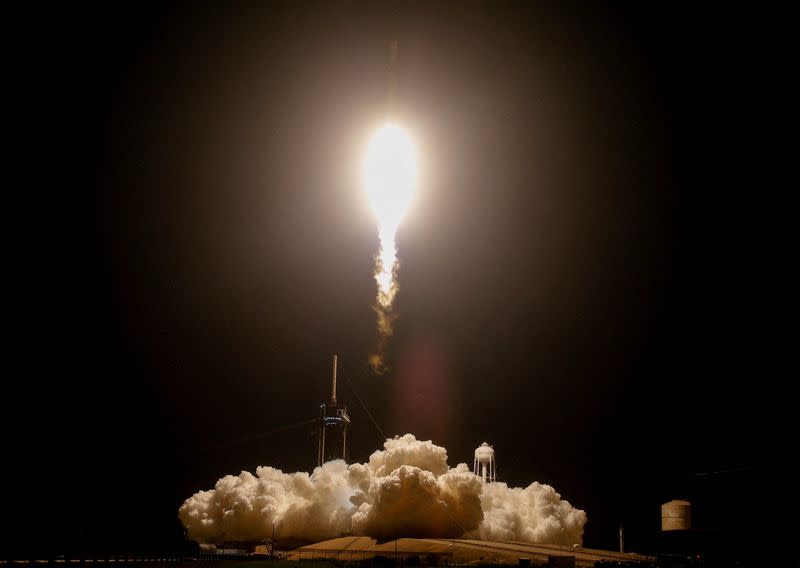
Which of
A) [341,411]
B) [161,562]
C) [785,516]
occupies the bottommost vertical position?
[161,562]

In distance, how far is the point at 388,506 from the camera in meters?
65.6

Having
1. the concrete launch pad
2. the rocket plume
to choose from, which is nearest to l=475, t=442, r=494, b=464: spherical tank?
the rocket plume

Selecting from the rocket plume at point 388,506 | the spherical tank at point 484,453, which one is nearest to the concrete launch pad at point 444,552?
the rocket plume at point 388,506

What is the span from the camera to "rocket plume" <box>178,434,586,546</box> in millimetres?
66000

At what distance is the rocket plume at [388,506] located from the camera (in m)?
66.0

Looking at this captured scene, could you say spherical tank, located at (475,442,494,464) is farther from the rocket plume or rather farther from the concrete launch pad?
the concrete launch pad

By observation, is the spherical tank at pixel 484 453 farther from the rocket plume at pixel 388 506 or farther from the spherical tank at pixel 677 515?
the spherical tank at pixel 677 515

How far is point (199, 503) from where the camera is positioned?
78688mm

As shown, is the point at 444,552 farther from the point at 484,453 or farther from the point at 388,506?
the point at 484,453

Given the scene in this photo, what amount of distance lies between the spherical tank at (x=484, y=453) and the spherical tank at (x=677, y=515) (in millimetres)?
16279

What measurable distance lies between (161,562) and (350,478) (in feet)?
83.6

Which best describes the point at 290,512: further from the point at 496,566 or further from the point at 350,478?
the point at 496,566

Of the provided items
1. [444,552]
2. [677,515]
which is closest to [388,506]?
Answer: [444,552]

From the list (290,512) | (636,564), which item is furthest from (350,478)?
(636,564)
